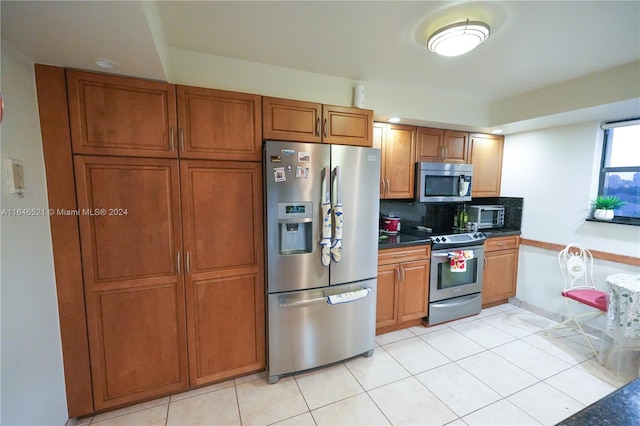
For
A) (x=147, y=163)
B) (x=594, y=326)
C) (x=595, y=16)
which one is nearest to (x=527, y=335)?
(x=594, y=326)

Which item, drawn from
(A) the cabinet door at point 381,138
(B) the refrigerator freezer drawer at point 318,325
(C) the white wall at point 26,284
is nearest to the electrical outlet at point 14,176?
(C) the white wall at point 26,284

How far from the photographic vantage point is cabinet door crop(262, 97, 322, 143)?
75.4 inches

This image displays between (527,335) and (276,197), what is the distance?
2898 millimetres

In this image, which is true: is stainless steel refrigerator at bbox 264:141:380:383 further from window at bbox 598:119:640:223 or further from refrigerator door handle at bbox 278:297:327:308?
window at bbox 598:119:640:223

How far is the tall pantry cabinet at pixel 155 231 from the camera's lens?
1.54 metres

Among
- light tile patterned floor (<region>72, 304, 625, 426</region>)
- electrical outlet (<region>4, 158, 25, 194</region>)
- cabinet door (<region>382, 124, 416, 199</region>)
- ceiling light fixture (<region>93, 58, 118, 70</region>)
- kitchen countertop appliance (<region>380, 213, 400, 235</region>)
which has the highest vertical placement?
ceiling light fixture (<region>93, 58, 118, 70</region>)

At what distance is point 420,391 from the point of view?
1919mm

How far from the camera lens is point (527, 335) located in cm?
266

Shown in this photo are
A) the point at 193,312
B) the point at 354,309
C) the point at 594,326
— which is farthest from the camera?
the point at 594,326

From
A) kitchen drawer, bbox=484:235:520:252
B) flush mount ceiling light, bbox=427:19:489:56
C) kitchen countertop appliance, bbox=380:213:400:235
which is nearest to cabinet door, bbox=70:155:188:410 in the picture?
flush mount ceiling light, bbox=427:19:489:56

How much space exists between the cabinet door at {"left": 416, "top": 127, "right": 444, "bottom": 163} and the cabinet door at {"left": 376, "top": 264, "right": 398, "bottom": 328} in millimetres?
1308

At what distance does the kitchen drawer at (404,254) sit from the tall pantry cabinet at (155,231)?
119cm

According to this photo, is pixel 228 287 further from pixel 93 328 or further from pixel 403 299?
pixel 403 299

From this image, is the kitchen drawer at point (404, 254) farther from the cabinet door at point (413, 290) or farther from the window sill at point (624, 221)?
the window sill at point (624, 221)
